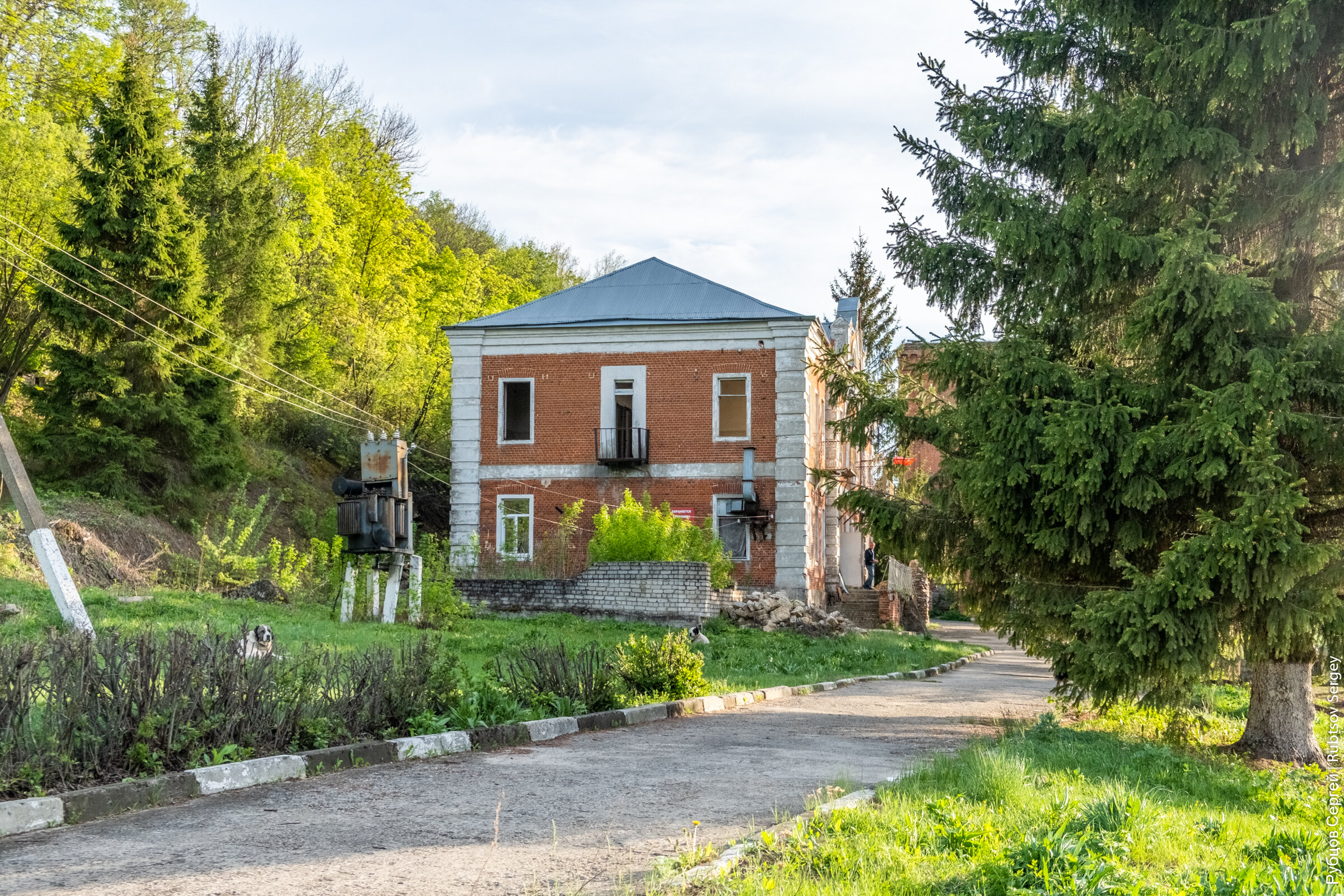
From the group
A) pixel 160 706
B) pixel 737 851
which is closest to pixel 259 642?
pixel 160 706

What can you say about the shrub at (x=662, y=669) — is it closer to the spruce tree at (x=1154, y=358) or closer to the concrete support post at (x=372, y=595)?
the spruce tree at (x=1154, y=358)

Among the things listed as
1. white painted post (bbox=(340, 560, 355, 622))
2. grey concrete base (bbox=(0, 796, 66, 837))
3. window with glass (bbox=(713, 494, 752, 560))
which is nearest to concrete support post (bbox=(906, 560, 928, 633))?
window with glass (bbox=(713, 494, 752, 560))

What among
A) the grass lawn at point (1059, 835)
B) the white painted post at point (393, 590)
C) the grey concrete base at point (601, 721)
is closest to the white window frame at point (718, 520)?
the white painted post at point (393, 590)

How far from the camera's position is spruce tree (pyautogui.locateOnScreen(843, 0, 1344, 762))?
8.81 meters

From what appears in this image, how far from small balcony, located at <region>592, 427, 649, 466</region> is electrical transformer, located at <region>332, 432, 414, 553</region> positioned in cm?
1188

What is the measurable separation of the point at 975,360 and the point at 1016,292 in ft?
3.93

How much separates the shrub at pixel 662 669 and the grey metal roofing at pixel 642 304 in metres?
18.8

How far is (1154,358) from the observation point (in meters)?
10.1

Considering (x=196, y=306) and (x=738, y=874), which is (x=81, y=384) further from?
(x=738, y=874)

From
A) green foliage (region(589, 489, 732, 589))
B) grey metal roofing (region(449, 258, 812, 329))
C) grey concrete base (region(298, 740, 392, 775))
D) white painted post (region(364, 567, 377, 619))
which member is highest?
grey metal roofing (region(449, 258, 812, 329))

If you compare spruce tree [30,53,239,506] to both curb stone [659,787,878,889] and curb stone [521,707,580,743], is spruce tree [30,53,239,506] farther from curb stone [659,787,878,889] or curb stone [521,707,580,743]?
curb stone [659,787,878,889]

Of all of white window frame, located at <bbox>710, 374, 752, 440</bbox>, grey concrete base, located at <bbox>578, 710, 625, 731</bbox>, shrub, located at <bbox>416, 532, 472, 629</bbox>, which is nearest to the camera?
grey concrete base, located at <bbox>578, 710, 625, 731</bbox>

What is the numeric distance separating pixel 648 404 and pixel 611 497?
9.22 ft

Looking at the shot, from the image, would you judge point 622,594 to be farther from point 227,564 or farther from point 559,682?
point 559,682
